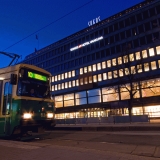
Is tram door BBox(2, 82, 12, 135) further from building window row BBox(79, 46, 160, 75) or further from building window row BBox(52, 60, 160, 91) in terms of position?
building window row BBox(52, 60, 160, 91)

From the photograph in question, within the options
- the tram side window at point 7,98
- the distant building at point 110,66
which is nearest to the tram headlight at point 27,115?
the tram side window at point 7,98

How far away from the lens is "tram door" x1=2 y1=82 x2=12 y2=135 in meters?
9.03

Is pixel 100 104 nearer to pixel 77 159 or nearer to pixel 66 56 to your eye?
pixel 66 56

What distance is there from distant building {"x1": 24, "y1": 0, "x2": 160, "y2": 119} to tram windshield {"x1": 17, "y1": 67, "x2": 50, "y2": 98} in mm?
20944

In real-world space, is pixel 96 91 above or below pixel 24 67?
above

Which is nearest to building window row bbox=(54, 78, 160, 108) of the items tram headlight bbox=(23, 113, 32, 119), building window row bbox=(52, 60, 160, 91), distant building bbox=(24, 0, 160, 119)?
distant building bbox=(24, 0, 160, 119)

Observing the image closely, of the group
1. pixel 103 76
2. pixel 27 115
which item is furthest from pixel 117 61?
pixel 27 115

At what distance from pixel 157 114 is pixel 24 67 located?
18932mm

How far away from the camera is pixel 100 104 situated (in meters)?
44.5

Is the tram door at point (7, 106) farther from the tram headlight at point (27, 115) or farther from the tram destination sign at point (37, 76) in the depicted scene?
the tram destination sign at point (37, 76)

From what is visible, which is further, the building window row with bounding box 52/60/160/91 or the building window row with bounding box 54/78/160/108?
the building window row with bounding box 52/60/160/91

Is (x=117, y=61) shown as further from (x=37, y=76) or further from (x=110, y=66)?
(x=37, y=76)

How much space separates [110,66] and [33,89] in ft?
127

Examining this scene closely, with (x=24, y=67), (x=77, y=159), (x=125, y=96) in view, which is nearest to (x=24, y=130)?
(x=24, y=67)
